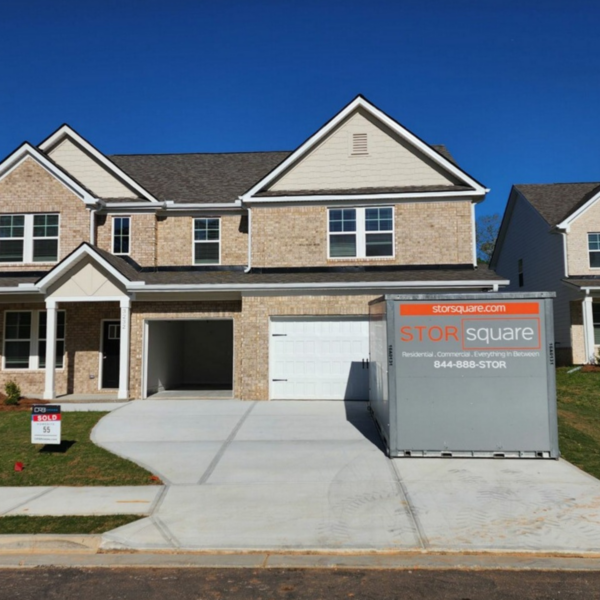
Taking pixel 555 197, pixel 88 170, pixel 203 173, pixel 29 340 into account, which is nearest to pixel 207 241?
pixel 203 173

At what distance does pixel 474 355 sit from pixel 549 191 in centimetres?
2136

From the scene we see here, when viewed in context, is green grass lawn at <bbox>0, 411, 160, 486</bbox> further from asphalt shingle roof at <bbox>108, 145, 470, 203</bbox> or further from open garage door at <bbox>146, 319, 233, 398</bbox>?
asphalt shingle roof at <bbox>108, 145, 470, 203</bbox>

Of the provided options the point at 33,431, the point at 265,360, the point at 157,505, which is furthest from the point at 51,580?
the point at 265,360

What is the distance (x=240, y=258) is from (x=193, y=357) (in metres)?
5.67

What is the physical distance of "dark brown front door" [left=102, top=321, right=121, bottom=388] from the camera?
16.5 meters

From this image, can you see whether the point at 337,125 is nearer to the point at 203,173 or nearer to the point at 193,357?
the point at 203,173

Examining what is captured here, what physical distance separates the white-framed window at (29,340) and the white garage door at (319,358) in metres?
7.04

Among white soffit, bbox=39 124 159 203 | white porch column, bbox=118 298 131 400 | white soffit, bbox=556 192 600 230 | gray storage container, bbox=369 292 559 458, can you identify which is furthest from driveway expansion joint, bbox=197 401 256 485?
white soffit, bbox=556 192 600 230

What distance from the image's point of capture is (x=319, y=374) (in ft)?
48.7

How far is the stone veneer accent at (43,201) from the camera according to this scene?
1666 cm

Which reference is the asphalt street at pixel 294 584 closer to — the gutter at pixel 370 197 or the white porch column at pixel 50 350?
the white porch column at pixel 50 350

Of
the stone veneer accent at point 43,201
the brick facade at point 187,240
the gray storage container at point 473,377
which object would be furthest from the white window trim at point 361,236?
the stone veneer accent at point 43,201

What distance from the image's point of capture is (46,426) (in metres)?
9.13

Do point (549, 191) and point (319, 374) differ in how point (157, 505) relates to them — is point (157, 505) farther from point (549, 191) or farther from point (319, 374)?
point (549, 191)
